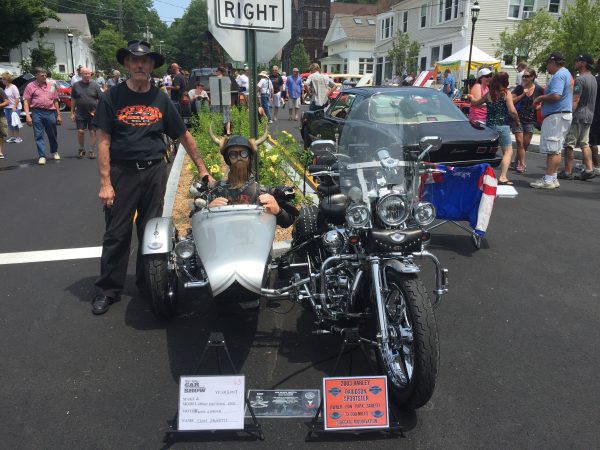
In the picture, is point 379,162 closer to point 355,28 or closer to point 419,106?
point 419,106

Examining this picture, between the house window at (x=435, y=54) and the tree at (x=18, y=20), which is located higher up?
the tree at (x=18, y=20)

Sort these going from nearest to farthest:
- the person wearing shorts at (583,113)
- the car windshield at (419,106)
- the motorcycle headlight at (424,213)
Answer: the motorcycle headlight at (424,213), the car windshield at (419,106), the person wearing shorts at (583,113)

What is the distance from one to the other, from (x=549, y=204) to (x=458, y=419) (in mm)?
5809

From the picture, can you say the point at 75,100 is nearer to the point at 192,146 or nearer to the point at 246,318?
the point at 192,146

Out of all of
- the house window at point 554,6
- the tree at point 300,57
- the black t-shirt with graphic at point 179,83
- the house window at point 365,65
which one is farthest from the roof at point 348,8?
the black t-shirt with graphic at point 179,83

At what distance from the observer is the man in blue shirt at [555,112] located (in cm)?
827

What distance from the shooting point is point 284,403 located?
9.26 ft

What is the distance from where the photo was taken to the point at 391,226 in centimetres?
292

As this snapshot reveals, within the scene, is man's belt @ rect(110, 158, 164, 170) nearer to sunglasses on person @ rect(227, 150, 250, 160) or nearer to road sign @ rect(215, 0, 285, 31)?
sunglasses on person @ rect(227, 150, 250, 160)

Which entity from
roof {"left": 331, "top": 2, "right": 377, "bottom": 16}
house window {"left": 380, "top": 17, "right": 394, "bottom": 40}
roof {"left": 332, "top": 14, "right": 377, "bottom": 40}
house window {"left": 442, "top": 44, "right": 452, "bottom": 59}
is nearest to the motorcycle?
house window {"left": 442, "top": 44, "right": 452, "bottom": 59}

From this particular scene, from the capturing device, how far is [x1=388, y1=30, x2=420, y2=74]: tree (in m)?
39.8

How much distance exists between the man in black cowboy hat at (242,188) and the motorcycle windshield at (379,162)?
23.1 inches

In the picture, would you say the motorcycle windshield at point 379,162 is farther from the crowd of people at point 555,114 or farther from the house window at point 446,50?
the house window at point 446,50

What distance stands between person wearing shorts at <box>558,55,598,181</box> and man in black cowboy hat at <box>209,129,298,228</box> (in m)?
7.35
